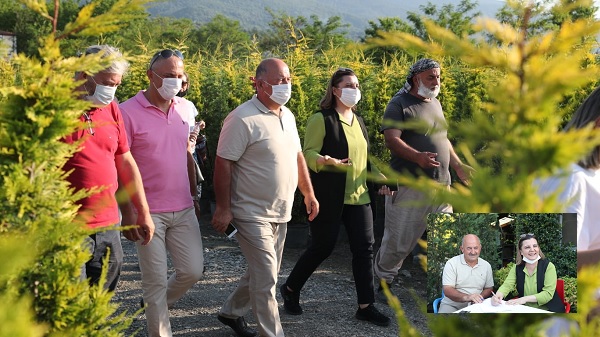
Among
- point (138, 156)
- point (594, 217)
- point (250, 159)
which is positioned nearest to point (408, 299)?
point (250, 159)

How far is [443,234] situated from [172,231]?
315 cm

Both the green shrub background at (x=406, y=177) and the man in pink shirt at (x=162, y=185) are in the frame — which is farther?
the man in pink shirt at (x=162, y=185)

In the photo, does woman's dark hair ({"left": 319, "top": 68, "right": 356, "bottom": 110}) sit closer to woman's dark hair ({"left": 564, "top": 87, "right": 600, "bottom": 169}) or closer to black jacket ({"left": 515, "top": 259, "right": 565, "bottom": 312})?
woman's dark hair ({"left": 564, "top": 87, "right": 600, "bottom": 169})

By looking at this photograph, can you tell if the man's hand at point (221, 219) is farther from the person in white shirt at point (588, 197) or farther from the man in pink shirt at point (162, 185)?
the person in white shirt at point (588, 197)

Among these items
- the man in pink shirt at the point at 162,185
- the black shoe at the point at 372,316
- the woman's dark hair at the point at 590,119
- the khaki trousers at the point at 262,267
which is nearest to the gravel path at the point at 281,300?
the black shoe at the point at 372,316

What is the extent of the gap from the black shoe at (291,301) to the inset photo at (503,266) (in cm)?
428

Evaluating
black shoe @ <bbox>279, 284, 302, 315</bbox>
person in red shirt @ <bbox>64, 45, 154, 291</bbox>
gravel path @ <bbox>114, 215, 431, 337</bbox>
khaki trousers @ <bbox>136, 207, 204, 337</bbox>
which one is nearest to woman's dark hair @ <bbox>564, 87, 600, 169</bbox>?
person in red shirt @ <bbox>64, 45, 154, 291</bbox>

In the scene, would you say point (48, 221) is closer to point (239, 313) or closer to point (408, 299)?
point (239, 313)

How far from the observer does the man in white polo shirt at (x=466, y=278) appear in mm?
1940

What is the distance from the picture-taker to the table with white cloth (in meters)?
1.85

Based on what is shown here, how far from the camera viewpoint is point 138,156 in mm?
4824

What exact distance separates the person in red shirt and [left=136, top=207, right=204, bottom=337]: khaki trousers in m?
0.22

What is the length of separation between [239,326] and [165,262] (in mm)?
1020

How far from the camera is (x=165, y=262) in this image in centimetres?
487
